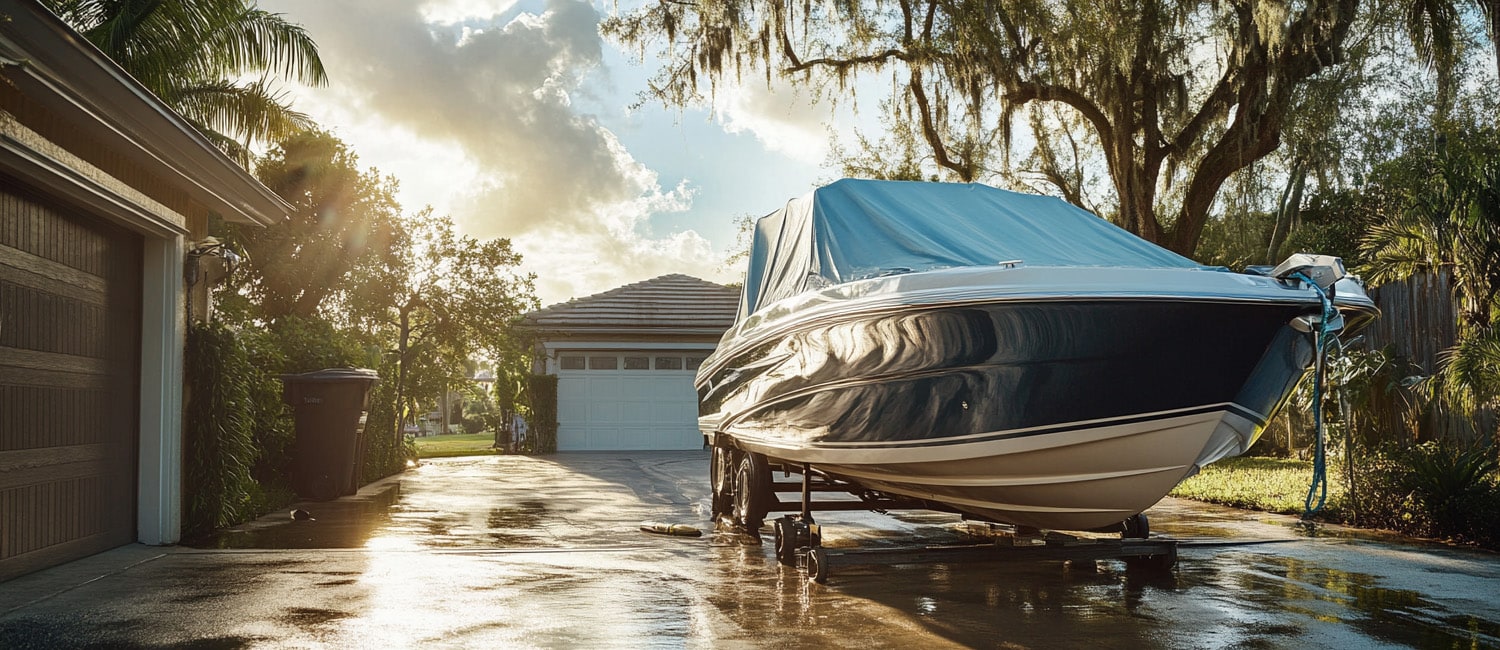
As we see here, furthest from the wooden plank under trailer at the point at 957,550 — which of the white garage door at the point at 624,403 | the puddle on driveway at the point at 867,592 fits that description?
the white garage door at the point at 624,403

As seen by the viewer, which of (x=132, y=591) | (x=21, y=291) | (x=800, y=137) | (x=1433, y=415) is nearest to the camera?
(x=132, y=591)

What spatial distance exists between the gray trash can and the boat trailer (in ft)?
14.8

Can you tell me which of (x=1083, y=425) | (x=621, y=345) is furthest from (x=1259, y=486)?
(x=621, y=345)

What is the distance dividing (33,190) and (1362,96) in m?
23.2

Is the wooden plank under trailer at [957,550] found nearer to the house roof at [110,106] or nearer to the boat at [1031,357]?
the boat at [1031,357]

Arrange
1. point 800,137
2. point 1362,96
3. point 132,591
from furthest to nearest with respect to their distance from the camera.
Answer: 1. point 1362,96
2. point 800,137
3. point 132,591

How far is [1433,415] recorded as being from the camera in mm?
11430

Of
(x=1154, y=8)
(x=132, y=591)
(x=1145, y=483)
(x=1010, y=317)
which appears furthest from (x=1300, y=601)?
(x=1154, y=8)

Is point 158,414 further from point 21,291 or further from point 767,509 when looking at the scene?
point 767,509

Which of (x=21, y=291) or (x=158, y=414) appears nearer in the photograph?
(x=21, y=291)

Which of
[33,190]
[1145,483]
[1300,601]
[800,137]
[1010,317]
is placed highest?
[800,137]

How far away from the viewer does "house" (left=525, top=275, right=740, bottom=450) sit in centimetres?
2539

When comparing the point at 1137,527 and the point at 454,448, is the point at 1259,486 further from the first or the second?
the point at 454,448

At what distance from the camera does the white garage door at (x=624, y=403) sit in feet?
83.1
